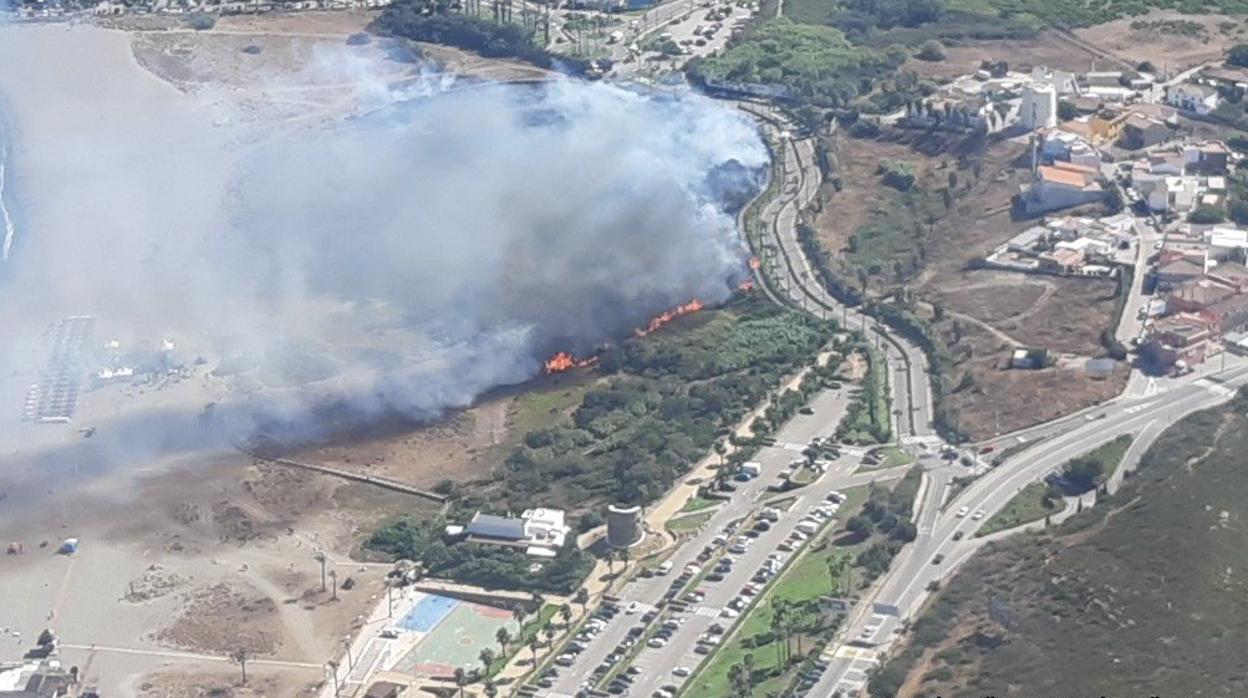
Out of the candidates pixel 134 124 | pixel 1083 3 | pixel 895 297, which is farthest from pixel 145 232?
pixel 1083 3

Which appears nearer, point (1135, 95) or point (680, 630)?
point (680, 630)

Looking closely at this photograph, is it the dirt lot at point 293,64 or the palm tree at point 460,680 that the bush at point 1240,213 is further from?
the palm tree at point 460,680

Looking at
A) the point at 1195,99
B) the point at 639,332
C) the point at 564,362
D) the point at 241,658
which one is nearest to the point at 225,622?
the point at 241,658

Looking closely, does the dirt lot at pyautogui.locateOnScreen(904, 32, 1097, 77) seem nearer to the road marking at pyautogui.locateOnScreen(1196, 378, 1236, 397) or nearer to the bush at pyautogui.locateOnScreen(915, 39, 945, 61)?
the bush at pyautogui.locateOnScreen(915, 39, 945, 61)

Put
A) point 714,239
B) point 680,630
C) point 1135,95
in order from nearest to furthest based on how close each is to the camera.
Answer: point 680,630 < point 714,239 < point 1135,95

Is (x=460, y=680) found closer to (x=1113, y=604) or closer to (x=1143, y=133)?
(x=1113, y=604)

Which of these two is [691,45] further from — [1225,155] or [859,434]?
[859,434]

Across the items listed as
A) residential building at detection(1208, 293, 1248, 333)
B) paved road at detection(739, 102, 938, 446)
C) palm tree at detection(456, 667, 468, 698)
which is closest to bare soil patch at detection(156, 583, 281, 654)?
palm tree at detection(456, 667, 468, 698)
